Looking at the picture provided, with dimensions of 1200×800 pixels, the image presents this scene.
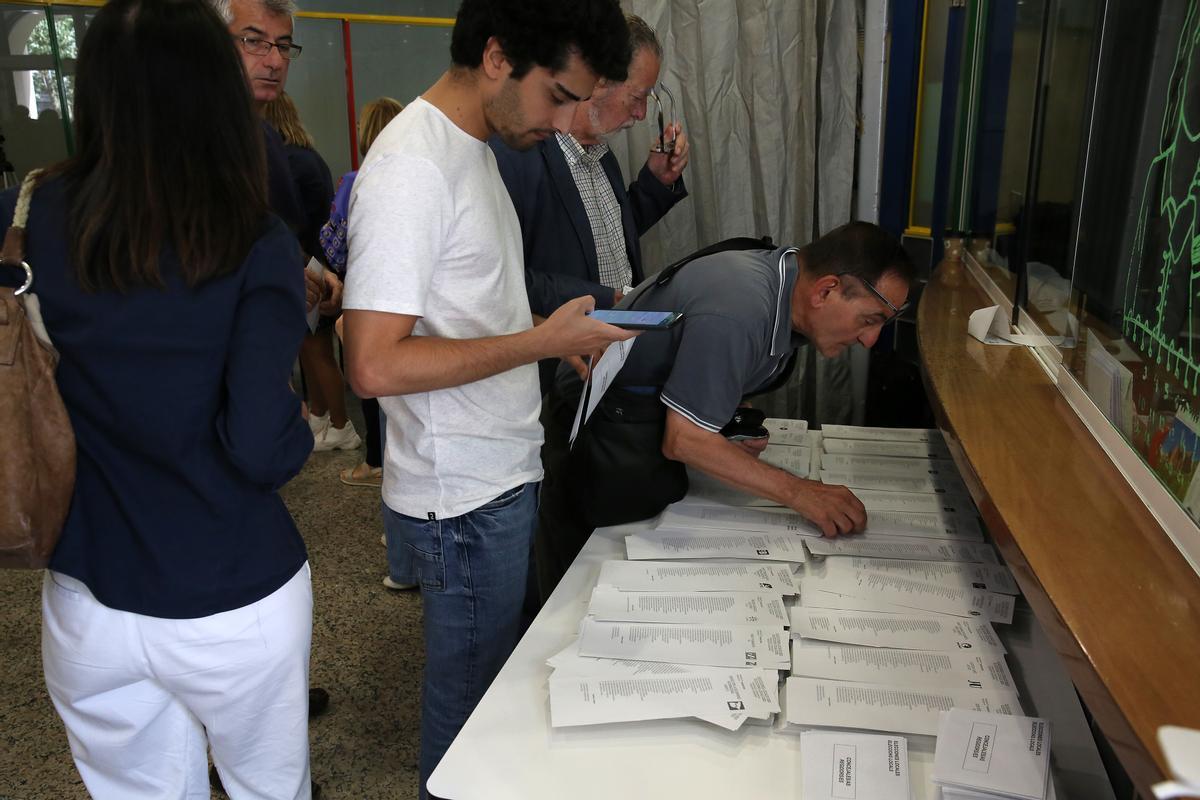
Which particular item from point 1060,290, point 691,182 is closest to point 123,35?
point 1060,290

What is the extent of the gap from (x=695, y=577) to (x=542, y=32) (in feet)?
2.77

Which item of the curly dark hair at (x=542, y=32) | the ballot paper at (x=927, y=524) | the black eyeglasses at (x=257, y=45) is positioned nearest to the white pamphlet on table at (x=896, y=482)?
the ballot paper at (x=927, y=524)

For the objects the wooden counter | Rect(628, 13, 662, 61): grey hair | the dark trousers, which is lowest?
the dark trousers

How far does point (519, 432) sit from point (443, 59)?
401cm

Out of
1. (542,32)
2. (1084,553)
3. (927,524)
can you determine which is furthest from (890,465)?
(542,32)

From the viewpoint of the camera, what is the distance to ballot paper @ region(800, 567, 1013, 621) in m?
1.43

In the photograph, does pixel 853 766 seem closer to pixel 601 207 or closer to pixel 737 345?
pixel 737 345

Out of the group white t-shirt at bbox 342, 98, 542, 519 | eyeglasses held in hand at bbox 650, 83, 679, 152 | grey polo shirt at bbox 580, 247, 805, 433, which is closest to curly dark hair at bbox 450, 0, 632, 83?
white t-shirt at bbox 342, 98, 542, 519

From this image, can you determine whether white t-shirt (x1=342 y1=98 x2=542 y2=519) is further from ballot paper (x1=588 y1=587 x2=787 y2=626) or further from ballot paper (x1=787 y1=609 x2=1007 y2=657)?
ballot paper (x1=787 y1=609 x2=1007 y2=657)

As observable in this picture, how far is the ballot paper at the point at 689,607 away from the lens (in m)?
1.39

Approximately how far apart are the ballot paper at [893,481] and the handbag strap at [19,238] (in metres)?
1.41

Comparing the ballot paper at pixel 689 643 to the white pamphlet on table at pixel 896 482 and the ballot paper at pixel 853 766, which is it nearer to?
the ballot paper at pixel 853 766

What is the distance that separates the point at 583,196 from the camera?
7.39 feet

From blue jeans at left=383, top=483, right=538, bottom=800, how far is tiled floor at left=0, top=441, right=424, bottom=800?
72 cm
